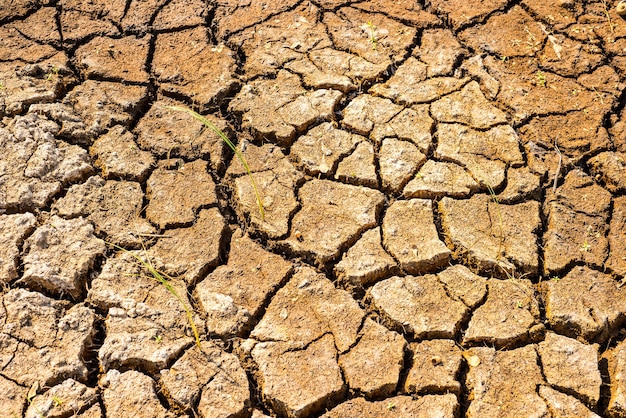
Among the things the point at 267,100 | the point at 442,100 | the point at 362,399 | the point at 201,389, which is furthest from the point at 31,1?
the point at 362,399

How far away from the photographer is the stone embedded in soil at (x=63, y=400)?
2133 mm

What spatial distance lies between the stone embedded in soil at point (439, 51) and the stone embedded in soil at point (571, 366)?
147 centimetres

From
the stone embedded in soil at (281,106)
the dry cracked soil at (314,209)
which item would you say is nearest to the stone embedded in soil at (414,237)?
the dry cracked soil at (314,209)

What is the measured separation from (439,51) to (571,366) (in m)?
1.75

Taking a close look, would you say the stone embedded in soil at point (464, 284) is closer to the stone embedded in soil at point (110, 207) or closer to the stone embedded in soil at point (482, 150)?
the stone embedded in soil at point (482, 150)

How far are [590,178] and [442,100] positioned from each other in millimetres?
758

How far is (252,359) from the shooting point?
7.49 feet

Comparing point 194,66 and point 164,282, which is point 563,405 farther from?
point 194,66

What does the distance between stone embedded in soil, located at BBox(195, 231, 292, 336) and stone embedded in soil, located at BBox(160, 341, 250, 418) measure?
107mm

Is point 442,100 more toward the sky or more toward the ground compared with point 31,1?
more toward the ground

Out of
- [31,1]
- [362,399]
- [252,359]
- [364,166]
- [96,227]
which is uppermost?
[31,1]

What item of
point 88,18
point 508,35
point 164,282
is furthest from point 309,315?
point 88,18

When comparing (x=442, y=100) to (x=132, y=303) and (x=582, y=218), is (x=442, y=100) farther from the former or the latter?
(x=132, y=303)

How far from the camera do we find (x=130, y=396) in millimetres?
2174
